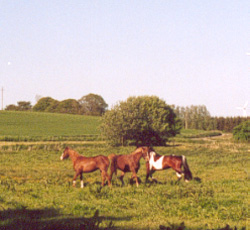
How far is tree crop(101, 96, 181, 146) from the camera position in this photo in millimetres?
54938

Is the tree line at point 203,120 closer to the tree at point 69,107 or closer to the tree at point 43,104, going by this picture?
the tree at point 69,107

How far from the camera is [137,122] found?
55.3 meters

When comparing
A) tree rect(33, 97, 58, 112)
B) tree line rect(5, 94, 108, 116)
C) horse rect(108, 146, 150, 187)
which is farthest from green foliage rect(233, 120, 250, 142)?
tree rect(33, 97, 58, 112)

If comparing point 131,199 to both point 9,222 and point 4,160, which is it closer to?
→ point 9,222

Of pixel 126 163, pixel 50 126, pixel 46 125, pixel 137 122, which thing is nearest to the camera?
pixel 126 163

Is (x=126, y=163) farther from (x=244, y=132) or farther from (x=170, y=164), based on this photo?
(x=244, y=132)

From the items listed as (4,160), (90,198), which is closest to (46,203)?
(90,198)

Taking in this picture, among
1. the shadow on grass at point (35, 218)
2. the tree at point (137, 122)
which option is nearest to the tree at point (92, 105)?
the tree at point (137, 122)

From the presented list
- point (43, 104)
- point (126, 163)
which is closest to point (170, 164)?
point (126, 163)

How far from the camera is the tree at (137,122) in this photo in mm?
54938

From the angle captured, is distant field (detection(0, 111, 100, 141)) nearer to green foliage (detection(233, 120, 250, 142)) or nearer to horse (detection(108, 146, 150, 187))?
green foliage (detection(233, 120, 250, 142))

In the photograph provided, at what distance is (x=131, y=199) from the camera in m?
12.0

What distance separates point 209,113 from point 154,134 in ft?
360

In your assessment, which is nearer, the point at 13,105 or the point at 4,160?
the point at 4,160
